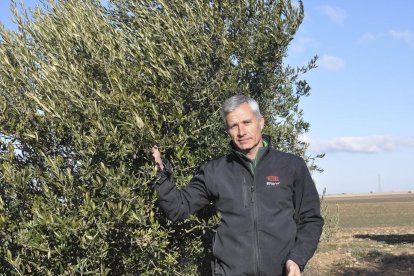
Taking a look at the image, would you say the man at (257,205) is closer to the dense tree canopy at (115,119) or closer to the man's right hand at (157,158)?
the man's right hand at (157,158)

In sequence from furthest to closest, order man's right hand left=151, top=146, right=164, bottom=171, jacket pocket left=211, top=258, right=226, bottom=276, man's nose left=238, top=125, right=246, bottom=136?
man's right hand left=151, top=146, right=164, bottom=171, man's nose left=238, top=125, right=246, bottom=136, jacket pocket left=211, top=258, right=226, bottom=276

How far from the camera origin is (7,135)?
672cm

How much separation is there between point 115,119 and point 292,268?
2.85 metres

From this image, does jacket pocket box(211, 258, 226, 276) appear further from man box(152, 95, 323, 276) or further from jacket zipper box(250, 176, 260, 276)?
jacket zipper box(250, 176, 260, 276)

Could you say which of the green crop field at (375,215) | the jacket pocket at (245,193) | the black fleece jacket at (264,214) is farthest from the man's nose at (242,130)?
the green crop field at (375,215)

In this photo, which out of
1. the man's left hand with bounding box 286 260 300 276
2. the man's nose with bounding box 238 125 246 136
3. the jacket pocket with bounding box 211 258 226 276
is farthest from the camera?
the man's nose with bounding box 238 125 246 136

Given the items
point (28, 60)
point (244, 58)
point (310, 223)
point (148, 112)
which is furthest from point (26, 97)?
point (310, 223)

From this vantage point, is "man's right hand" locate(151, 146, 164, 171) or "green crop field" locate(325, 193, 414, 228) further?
"green crop field" locate(325, 193, 414, 228)

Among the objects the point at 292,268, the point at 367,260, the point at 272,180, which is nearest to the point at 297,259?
the point at 292,268

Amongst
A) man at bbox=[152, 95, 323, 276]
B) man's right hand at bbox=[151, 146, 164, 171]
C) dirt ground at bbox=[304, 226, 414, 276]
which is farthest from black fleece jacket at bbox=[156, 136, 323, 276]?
dirt ground at bbox=[304, 226, 414, 276]

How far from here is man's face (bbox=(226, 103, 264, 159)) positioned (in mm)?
5191

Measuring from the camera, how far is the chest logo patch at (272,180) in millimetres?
5078

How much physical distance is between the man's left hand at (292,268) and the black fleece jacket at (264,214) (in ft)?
0.17

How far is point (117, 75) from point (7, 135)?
1.56 meters
